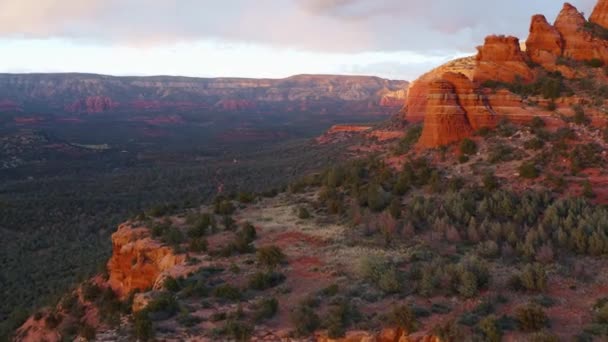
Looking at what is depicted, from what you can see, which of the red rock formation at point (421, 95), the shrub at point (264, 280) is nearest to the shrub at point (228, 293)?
the shrub at point (264, 280)

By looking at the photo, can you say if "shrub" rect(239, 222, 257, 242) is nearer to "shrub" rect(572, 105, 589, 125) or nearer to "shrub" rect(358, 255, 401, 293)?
"shrub" rect(358, 255, 401, 293)

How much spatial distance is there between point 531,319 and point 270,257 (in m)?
7.58

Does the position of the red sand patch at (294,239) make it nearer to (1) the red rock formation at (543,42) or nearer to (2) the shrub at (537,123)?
(2) the shrub at (537,123)

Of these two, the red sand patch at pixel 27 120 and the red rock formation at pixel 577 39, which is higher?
the red rock formation at pixel 577 39

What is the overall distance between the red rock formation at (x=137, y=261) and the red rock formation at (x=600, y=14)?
24230 millimetres

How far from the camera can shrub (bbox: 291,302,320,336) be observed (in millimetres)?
10828

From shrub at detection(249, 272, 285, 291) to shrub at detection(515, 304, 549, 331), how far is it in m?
6.19

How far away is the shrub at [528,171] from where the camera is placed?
2017 centimetres

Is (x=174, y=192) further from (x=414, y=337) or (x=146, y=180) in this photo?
(x=414, y=337)

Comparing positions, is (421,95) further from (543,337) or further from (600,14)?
(543,337)

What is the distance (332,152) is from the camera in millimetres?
55375

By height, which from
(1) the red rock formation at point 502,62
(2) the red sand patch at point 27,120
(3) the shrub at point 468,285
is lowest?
(2) the red sand patch at point 27,120

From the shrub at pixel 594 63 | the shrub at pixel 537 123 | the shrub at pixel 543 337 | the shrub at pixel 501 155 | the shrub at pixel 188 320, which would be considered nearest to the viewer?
the shrub at pixel 543 337

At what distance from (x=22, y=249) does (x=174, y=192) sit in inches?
690
